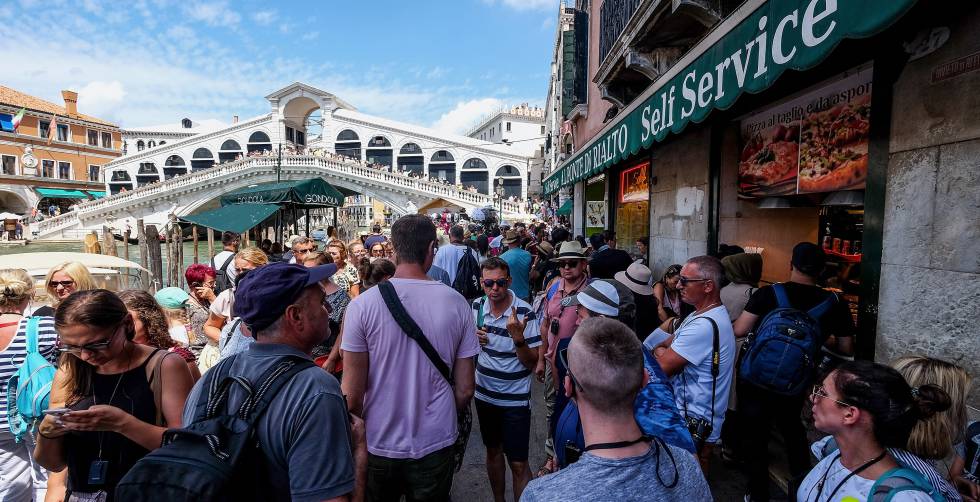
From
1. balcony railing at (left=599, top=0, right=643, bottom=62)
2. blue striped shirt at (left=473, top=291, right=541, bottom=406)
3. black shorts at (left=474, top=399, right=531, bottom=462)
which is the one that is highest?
balcony railing at (left=599, top=0, right=643, bottom=62)

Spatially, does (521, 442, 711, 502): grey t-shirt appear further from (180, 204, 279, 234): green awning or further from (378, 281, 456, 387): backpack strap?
(180, 204, 279, 234): green awning

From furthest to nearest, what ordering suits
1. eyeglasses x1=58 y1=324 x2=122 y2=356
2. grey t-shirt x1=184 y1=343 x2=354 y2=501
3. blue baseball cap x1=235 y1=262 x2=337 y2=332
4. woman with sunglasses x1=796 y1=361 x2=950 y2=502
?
eyeglasses x1=58 y1=324 x2=122 y2=356, woman with sunglasses x1=796 y1=361 x2=950 y2=502, blue baseball cap x1=235 y1=262 x2=337 y2=332, grey t-shirt x1=184 y1=343 x2=354 y2=501

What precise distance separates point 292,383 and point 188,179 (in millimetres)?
37794

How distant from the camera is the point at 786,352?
2.71 meters

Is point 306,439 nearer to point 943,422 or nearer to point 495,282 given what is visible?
point 495,282

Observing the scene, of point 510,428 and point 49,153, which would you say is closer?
point 510,428

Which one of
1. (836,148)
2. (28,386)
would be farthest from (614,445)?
(836,148)

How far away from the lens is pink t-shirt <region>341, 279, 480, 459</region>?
2.18 m

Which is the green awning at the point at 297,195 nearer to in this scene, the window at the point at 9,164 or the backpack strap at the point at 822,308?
the backpack strap at the point at 822,308

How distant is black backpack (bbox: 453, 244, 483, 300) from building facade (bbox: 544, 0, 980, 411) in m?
2.40

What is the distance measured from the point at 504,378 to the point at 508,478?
1191 mm

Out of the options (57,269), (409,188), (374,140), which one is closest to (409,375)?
(57,269)

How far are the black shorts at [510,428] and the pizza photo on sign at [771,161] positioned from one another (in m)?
3.59

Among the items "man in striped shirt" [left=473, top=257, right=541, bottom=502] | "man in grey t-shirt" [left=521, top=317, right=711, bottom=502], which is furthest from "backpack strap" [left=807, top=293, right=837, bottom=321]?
"man in grey t-shirt" [left=521, top=317, right=711, bottom=502]
